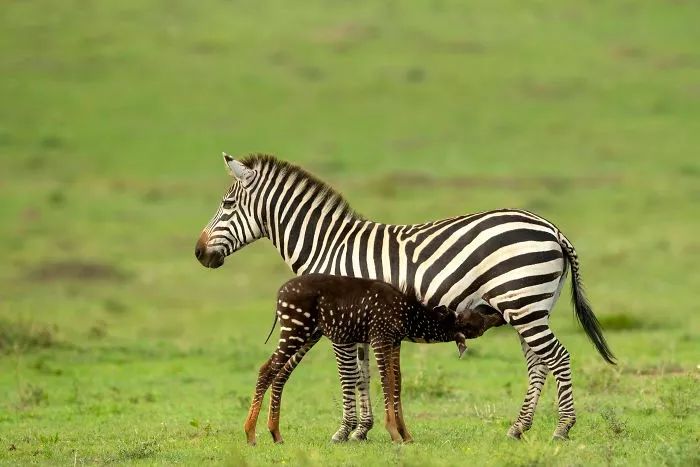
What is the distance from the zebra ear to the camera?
10.4 metres

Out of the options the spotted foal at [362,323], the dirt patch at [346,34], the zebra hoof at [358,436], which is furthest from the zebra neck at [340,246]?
the dirt patch at [346,34]

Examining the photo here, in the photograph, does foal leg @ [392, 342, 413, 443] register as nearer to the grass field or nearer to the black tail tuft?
the grass field

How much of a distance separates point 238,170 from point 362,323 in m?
1.88

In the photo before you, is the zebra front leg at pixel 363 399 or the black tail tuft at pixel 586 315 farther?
the black tail tuft at pixel 586 315

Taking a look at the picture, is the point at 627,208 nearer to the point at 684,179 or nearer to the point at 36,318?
the point at 684,179

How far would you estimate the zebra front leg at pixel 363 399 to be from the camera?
9906 mm

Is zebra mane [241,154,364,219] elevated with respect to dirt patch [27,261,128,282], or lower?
elevated

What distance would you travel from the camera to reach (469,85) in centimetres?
4234

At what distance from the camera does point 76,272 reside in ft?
81.3

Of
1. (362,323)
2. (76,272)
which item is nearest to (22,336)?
(76,272)

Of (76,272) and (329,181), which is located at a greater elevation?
(329,181)

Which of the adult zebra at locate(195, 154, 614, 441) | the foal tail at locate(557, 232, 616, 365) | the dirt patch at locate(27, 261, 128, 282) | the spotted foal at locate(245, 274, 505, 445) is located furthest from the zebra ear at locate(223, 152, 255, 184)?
the dirt patch at locate(27, 261, 128, 282)

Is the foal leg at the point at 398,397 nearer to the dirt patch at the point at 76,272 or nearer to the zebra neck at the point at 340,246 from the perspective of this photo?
the zebra neck at the point at 340,246

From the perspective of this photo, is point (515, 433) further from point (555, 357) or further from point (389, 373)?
point (389, 373)
